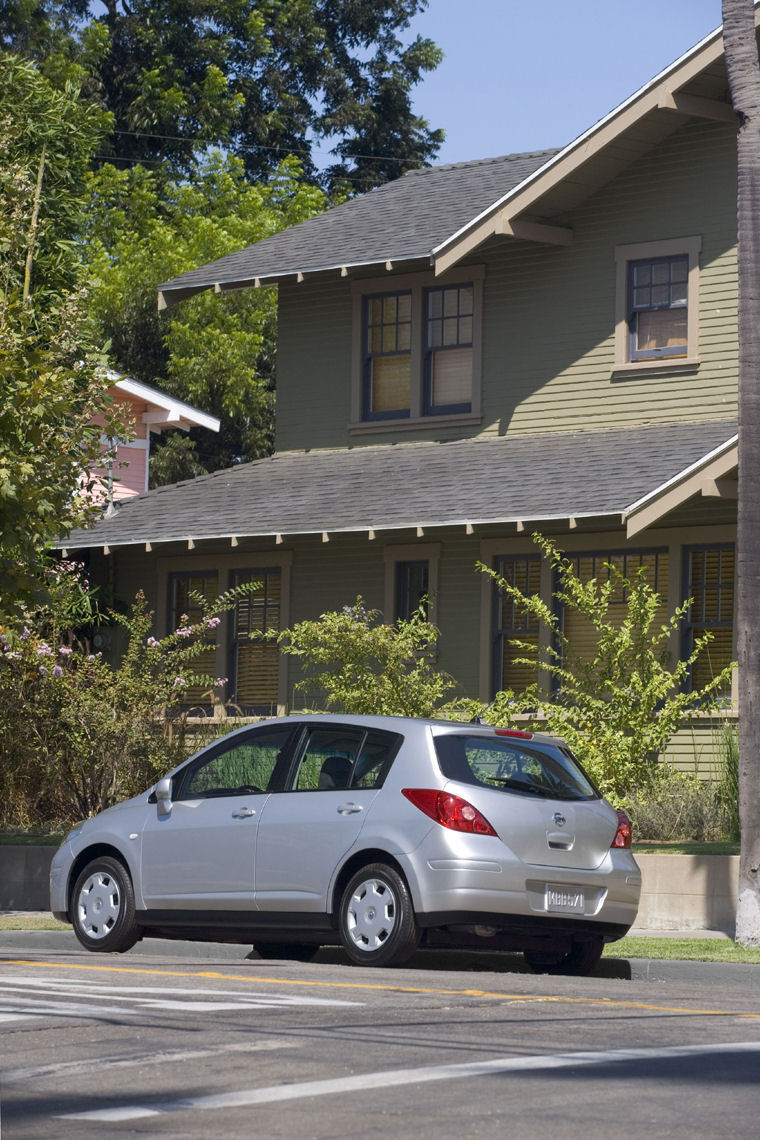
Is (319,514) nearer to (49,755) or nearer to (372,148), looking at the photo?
(49,755)

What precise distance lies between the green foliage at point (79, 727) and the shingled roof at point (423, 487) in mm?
2743

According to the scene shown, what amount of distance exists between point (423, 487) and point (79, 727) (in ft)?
17.0

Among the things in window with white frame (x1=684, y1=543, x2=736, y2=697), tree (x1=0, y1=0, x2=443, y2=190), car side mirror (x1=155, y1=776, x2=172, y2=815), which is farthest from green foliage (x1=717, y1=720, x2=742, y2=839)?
tree (x1=0, y1=0, x2=443, y2=190)

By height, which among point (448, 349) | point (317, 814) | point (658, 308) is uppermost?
point (658, 308)

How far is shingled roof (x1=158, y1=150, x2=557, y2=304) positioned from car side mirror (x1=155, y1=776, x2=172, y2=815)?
11708 millimetres

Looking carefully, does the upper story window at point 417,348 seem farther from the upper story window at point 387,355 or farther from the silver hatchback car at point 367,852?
the silver hatchback car at point 367,852

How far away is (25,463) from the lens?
13.9m

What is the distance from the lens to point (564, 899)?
39.2 feet

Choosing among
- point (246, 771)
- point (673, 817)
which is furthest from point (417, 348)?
point (246, 771)

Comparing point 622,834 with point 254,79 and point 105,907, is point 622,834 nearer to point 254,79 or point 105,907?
point 105,907

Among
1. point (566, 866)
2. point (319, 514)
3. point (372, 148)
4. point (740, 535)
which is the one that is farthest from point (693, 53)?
point (372, 148)

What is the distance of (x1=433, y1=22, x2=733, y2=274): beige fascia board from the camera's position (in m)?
21.8

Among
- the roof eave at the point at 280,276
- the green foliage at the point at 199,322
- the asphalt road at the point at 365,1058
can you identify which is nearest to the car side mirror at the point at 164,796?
the asphalt road at the point at 365,1058

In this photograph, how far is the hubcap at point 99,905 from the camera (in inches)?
517
